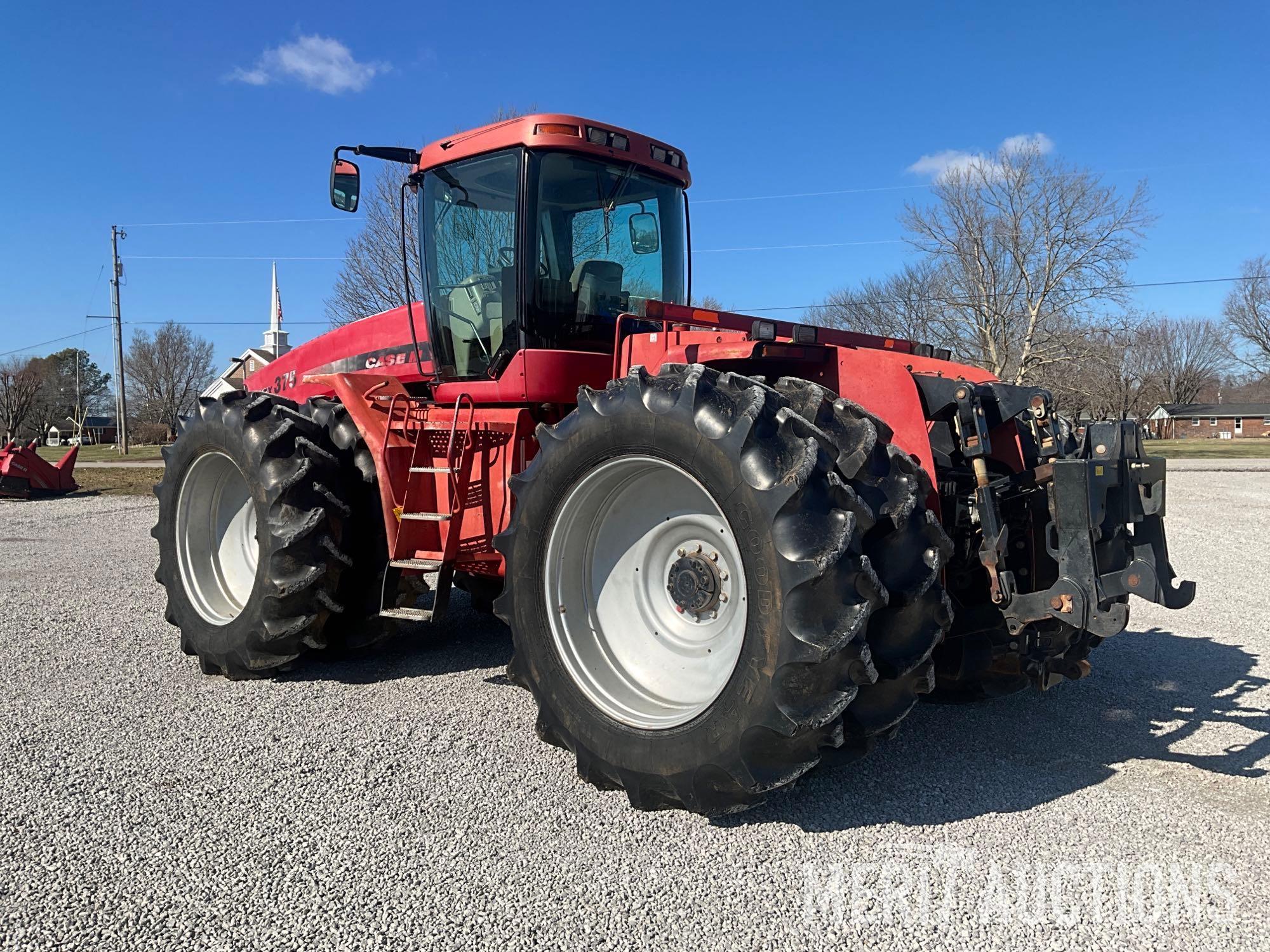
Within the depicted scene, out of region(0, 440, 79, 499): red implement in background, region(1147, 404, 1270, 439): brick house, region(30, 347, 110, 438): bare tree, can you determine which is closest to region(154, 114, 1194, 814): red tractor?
region(0, 440, 79, 499): red implement in background

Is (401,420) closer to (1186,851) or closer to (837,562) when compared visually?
(837,562)

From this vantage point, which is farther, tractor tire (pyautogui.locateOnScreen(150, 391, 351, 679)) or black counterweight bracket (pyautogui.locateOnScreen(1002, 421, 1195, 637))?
tractor tire (pyautogui.locateOnScreen(150, 391, 351, 679))

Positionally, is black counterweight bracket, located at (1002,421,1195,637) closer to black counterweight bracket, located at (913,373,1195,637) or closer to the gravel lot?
black counterweight bracket, located at (913,373,1195,637)

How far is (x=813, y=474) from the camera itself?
295 cm

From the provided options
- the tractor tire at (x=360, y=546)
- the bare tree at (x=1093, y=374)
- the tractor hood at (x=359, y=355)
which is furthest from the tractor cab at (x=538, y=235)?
the bare tree at (x=1093, y=374)

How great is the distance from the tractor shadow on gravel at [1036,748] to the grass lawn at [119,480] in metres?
15.4

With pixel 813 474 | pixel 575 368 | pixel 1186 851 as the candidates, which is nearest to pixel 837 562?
pixel 813 474

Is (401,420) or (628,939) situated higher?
(401,420)

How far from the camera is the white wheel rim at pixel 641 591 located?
3.58 metres

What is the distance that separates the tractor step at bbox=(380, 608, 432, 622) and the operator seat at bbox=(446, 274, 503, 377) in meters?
1.37

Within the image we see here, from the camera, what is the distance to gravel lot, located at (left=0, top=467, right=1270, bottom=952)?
103 inches

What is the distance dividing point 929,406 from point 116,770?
356 centimetres

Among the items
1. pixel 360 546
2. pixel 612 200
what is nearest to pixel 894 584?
pixel 612 200

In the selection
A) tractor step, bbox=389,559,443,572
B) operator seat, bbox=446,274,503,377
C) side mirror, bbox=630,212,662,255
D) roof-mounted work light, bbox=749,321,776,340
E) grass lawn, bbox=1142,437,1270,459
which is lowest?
grass lawn, bbox=1142,437,1270,459
